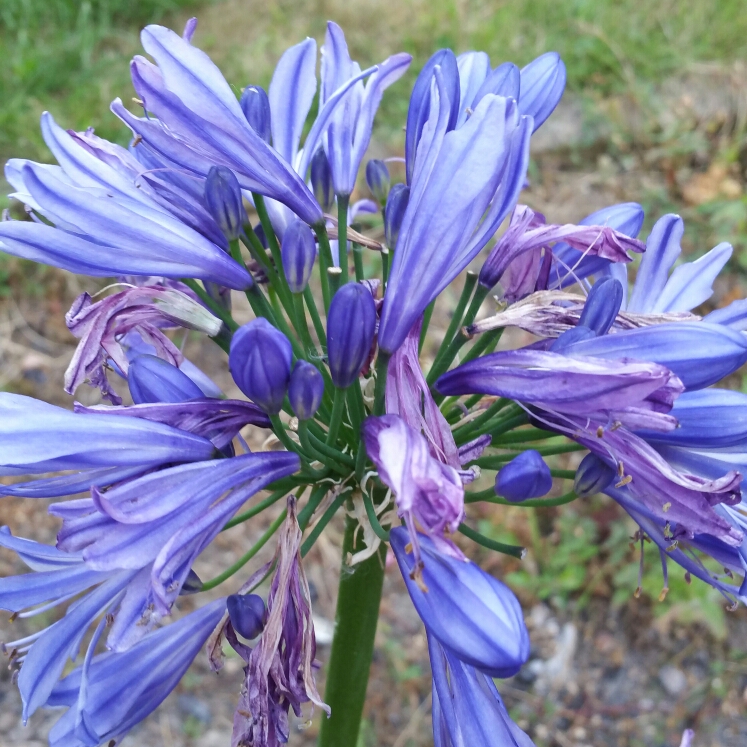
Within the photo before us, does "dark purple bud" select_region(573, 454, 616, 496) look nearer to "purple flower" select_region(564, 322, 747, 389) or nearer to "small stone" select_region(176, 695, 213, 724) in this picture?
"purple flower" select_region(564, 322, 747, 389)

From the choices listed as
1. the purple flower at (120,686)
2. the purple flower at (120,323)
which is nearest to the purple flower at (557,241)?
the purple flower at (120,323)

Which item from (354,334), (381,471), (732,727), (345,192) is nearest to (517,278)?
(345,192)

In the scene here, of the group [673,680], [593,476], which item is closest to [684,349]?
[593,476]

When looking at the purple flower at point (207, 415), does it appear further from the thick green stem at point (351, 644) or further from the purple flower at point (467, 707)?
the purple flower at point (467, 707)

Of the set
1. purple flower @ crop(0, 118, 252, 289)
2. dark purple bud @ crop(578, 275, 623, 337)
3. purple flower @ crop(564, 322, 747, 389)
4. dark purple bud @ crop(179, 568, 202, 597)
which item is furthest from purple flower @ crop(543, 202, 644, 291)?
dark purple bud @ crop(179, 568, 202, 597)

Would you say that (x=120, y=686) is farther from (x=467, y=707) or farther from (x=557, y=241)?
(x=557, y=241)

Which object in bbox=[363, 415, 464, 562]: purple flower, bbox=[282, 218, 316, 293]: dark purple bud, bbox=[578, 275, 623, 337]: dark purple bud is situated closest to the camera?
bbox=[363, 415, 464, 562]: purple flower

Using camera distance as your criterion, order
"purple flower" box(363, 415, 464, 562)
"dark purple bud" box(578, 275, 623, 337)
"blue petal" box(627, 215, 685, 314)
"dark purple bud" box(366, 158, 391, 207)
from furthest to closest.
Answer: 1. "dark purple bud" box(366, 158, 391, 207)
2. "blue petal" box(627, 215, 685, 314)
3. "dark purple bud" box(578, 275, 623, 337)
4. "purple flower" box(363, 415, 464, 562)
